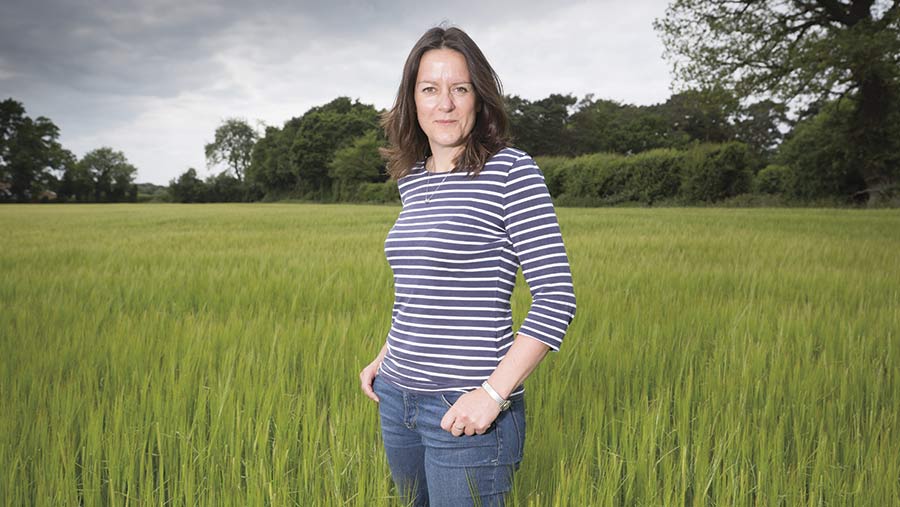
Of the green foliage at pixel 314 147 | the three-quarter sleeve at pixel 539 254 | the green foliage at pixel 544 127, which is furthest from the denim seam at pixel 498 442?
the green foliage at pixel 314 147

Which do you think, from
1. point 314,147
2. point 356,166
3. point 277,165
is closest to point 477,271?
point 356,166

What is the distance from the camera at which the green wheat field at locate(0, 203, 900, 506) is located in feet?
4.98

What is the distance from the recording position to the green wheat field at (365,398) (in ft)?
4.98

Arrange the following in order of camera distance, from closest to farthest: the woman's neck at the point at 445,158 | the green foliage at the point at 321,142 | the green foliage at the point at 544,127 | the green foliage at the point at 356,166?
the woman's neck at the point at 445,158, the green foliage at the point at 356,166, the green foliage at the point at 544,127, the green foliage at the point at 321,142

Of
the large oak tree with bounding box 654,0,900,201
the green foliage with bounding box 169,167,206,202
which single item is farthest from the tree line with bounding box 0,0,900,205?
the green foliage with bounding box 169,167,206,202

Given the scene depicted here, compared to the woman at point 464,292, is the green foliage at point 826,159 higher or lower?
higher

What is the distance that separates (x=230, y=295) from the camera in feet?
12.6

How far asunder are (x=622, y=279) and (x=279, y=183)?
50.9 metres

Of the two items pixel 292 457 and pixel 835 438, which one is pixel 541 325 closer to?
pixel 292 457

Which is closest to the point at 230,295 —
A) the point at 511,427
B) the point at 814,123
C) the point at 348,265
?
the point at 348,265

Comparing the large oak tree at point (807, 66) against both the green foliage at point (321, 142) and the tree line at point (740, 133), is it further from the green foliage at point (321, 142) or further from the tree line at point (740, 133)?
the green foliage at point (321, 142)

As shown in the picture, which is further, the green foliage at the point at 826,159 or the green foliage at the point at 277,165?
the green foliage at the point at 277,165

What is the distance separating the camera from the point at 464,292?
3.70 feet

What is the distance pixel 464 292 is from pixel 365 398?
842 millimetres
